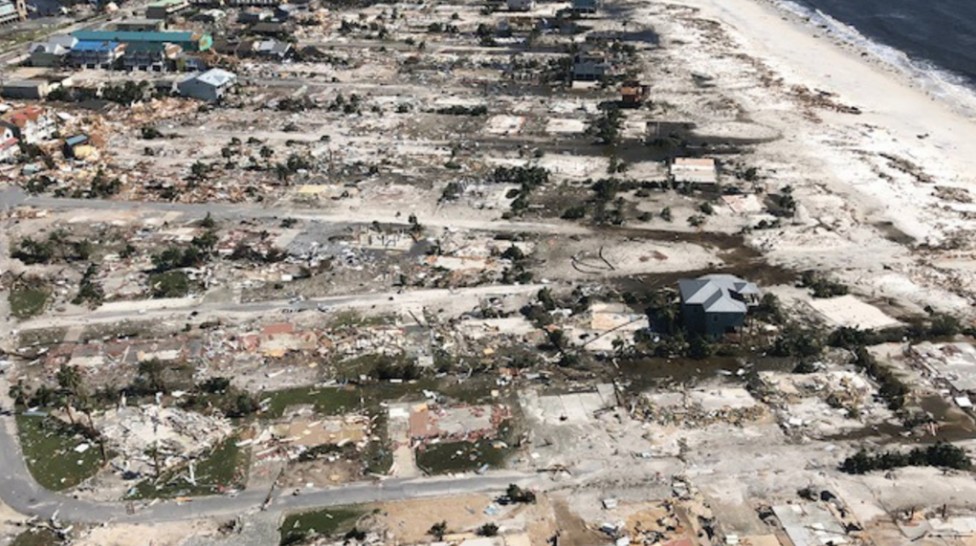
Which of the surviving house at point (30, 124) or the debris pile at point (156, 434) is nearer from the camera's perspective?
the debris pile at point (156, 434)

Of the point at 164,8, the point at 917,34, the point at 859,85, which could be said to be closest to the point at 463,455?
the point at 859,85

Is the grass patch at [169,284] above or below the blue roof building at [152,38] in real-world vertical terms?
below

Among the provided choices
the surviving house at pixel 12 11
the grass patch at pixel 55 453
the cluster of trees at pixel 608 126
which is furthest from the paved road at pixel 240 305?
the surviving house at pixel 12 11

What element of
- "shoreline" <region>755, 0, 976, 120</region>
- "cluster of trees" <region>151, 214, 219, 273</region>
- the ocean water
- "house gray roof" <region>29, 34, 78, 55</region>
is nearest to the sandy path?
"shoreline" <region>755, 0, 976, 120</region>

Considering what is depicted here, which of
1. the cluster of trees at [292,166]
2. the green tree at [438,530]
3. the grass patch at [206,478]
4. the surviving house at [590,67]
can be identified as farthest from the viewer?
the surviving house at [590,67]

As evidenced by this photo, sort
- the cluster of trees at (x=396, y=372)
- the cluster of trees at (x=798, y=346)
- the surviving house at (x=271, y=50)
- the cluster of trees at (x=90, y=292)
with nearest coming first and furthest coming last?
the cluster of trees at (x=396, y=372) < the cluster of trees at (x=798, y=346) < the cluster of trees at (x=90, y=292) < the surviving house at (x=271, y=50)

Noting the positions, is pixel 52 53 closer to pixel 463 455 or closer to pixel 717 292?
pixel 463 455

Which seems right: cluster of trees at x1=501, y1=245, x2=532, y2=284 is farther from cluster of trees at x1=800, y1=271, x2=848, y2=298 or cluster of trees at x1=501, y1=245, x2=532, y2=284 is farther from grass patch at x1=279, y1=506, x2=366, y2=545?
grass patch at x1=279, y1=506, x2=366, y2=545

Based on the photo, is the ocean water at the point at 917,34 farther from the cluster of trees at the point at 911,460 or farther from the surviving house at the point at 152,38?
the surviving house at the point at 152,38

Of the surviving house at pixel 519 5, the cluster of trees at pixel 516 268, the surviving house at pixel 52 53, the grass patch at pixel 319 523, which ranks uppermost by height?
the surviving house at pixel 519 5
